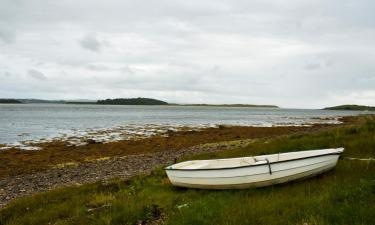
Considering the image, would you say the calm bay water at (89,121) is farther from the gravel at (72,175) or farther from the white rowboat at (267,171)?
the white rowboat at (267,171)

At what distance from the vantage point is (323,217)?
721 cm

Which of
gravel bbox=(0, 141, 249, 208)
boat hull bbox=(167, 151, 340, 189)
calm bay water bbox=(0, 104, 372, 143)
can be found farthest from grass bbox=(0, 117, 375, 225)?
calm bay water bbox=(0, 104, 372, 143)

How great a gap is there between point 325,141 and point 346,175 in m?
7.29

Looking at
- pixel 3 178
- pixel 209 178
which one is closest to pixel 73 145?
pixel 3 178

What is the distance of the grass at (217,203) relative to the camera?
7.68 m

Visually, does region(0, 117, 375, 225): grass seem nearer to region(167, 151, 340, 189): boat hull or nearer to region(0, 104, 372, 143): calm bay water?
region(167, 151, 340, 189): boat hull

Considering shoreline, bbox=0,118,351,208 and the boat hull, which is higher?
the boat hull

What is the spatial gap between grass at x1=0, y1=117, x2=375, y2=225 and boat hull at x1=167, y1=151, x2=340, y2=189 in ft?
0.75

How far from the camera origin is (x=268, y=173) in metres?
10.7

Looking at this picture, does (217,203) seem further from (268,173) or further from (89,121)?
(89,121)

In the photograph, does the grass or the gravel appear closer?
the grass

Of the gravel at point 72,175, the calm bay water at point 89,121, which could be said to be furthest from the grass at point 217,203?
the calm bay water at point 89,121

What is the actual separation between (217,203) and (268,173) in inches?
81.7

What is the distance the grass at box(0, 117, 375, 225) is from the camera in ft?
25.2
